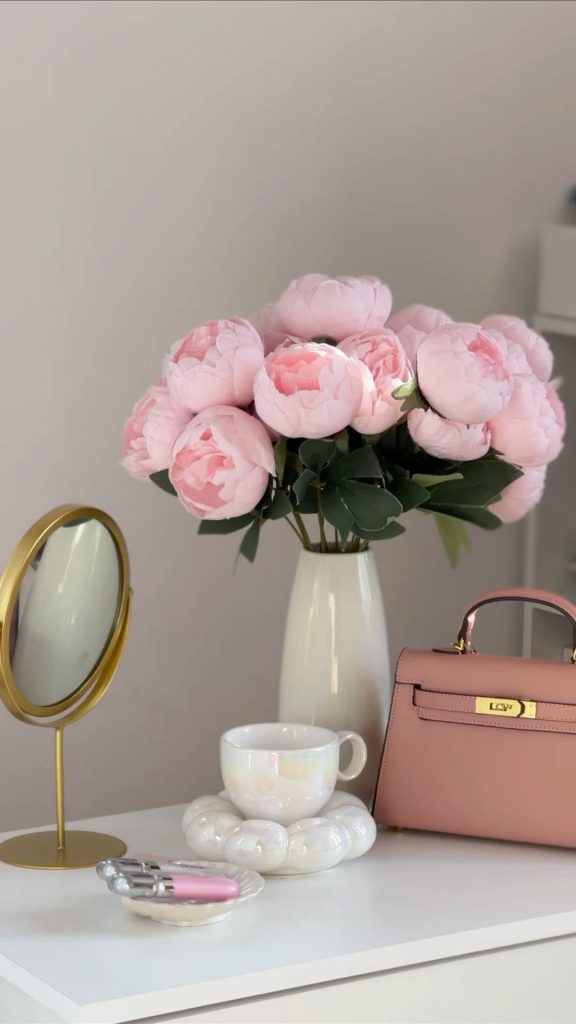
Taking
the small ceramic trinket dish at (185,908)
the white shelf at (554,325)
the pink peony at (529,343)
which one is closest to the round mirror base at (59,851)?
the small ceramic trinket dish at (185,908)

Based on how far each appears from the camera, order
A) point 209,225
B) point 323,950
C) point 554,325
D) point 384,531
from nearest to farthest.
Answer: point 323,950
point 384,531
point 209,225
point 554,325

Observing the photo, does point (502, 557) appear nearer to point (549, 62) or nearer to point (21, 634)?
point (549, 62)

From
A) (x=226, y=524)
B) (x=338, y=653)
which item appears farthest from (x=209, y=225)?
(x=338, y=653)

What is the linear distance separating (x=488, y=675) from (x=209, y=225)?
2.36ft

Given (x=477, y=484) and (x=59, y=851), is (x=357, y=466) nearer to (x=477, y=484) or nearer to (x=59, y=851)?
(x=477, y=484)

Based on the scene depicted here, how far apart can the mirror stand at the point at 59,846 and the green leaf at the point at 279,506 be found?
0.26 m

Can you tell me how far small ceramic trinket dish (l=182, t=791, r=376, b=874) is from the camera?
105 centimetres

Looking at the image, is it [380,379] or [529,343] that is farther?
[529,343]

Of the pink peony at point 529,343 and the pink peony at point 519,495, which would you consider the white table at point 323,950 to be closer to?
the pink peony at point 519,495

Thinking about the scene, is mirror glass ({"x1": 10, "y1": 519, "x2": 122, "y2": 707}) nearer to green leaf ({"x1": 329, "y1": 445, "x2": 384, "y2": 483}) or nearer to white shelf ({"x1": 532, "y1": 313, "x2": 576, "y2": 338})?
green leaf ({"x1": 329, "y1": 445, "x2": 384, "y2": 483})

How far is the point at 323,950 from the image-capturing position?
92 cm

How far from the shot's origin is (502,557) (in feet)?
6.04

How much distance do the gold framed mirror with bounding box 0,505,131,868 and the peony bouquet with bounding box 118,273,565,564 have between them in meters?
0.10

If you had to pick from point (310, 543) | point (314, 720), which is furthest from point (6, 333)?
point (314, 720)
